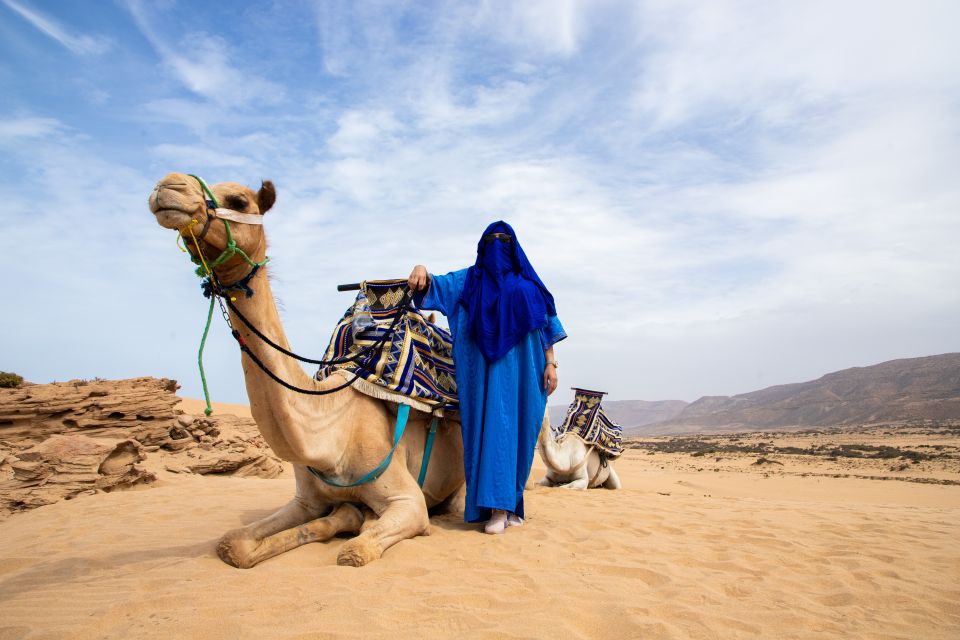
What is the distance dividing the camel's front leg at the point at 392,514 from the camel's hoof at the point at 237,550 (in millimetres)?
548

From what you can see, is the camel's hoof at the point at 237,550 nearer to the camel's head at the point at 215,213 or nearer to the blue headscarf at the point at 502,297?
the camel's head at the point at 215,213

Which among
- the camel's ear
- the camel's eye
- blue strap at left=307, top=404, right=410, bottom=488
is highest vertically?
the camel's ear

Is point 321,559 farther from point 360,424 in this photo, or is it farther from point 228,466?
point 228,466

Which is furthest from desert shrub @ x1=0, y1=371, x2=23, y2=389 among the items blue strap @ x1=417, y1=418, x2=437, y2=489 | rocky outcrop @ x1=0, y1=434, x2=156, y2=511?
blue strap @ x1=417, y1=418, x2=437, y2=489

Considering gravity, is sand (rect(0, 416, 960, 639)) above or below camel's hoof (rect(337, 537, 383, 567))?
below

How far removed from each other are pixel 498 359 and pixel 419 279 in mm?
968

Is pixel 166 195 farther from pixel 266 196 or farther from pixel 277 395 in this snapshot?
pixel 277 395

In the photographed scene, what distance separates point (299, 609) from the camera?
3.06m

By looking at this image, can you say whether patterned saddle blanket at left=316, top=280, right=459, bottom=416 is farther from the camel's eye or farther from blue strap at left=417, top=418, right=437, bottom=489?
the camel's eye

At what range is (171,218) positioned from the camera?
3.11 m

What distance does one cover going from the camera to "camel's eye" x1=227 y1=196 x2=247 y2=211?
3.50 metres

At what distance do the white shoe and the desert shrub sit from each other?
13659 millimetres

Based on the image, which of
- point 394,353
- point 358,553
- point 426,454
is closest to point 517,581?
point 358,553

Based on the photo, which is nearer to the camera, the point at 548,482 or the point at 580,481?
the point at 580,481
